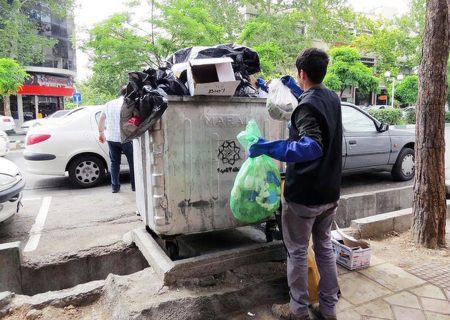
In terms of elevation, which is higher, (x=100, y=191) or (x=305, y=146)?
(x=305, y=146)

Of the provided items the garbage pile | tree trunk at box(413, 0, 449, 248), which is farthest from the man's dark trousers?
tree trunk at box(413, 0, 449, 248)

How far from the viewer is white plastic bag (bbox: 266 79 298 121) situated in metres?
2.72

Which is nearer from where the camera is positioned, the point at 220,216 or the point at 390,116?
the point at 220,216

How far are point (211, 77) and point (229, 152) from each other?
66 centimetres

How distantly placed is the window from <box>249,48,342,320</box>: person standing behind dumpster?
4415 millimetres

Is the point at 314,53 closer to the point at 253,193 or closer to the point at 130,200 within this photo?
the point at 253,193

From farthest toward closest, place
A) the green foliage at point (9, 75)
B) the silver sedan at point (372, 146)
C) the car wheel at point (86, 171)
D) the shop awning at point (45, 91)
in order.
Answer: the shop awning at point (45, 91) → the green foliage at point (9, 75) → the car wheel at point (86, 171) → the silver sedan at point (372, 146)

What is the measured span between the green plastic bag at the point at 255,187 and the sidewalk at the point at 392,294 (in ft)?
2.68

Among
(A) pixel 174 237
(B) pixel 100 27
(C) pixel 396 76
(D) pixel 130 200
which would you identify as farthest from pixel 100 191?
(C) pixel 396 76

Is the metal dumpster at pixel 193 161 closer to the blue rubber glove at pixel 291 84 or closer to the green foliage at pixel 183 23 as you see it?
the blue rubber glove at pixel 291 84

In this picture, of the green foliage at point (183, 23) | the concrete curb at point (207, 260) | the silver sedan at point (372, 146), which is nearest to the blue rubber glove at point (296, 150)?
the concrete curb at point (207, 260)

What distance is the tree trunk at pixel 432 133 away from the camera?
367 cm

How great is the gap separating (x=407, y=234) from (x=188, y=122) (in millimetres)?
3078

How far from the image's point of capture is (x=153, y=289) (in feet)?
9.00
